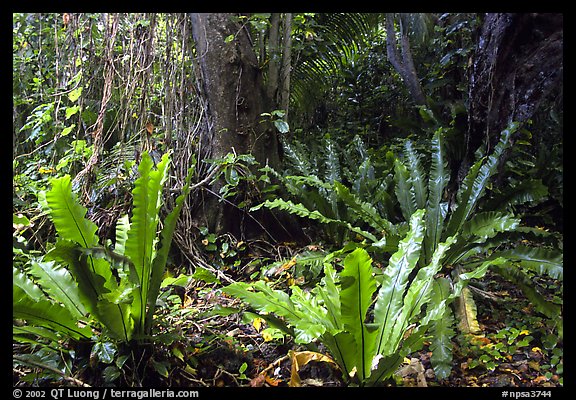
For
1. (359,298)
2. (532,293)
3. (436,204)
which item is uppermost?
(436,204)

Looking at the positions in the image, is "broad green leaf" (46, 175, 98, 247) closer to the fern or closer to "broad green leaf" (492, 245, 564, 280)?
the fern

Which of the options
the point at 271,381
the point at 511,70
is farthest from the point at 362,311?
the point at 511,70

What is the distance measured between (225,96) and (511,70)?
1.91 m

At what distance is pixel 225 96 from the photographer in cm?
296

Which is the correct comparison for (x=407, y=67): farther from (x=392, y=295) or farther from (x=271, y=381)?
(x=271, y=381)

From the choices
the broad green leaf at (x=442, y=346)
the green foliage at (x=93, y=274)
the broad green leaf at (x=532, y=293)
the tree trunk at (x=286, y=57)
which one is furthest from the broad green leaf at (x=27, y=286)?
the tree trunk at (x=286, y=57)

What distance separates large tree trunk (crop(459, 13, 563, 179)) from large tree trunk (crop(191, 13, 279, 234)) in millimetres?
1578

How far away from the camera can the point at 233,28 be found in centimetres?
297

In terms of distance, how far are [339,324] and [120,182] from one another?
1.90 metres

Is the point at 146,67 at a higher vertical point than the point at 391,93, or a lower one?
lower

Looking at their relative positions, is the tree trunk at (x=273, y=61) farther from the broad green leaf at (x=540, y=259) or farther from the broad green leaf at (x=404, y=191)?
the broad green leaf at (x=540, y=259)

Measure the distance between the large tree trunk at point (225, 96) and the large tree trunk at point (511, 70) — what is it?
1578 millimetres
